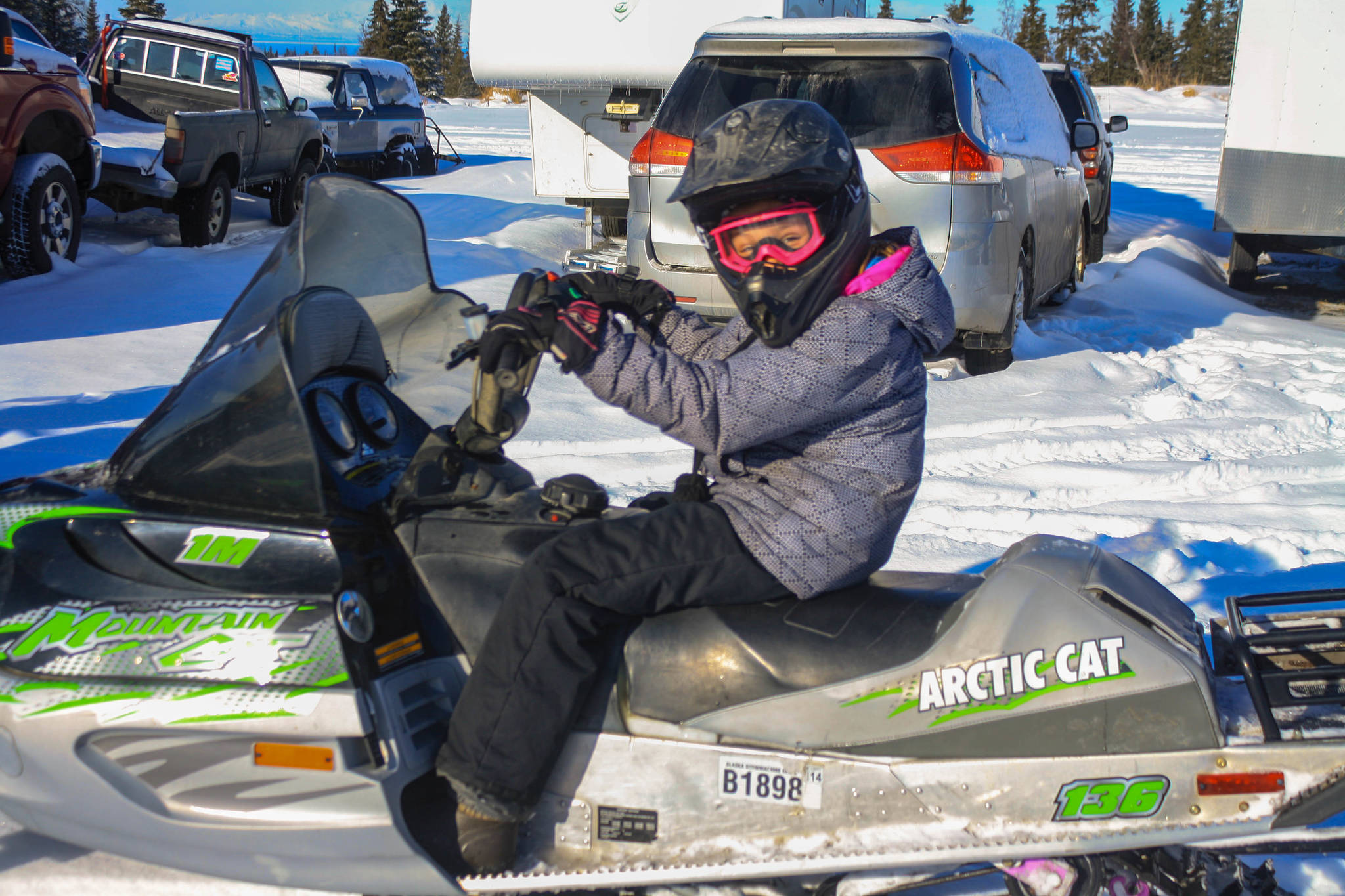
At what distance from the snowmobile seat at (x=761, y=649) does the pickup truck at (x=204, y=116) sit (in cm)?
849

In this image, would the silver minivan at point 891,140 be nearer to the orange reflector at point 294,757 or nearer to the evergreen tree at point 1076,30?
the orange reflector at point 294,757

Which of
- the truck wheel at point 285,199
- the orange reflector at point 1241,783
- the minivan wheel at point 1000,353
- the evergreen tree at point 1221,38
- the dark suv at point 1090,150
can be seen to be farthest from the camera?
the evergreen tree at point 1221,38

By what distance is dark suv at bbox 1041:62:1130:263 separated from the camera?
11.0 meters

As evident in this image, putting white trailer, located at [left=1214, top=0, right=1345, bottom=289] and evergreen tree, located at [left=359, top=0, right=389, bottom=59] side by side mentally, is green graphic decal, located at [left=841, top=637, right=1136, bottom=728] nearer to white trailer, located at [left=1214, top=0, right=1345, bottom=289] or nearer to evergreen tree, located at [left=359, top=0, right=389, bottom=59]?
white trailer, located at [left=1214, top=0, right=1345, bottom=289]

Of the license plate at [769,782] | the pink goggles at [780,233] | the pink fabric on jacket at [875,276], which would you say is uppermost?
the pink goggles at [780,233]

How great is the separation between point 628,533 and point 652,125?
437cm

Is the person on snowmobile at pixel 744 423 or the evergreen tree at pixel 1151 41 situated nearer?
the person on snowmobile at pixel 744 423

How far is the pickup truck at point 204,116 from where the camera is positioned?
926cm

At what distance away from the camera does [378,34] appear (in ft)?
168

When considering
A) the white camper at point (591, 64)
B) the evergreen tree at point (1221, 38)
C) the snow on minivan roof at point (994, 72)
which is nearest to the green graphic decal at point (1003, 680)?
the snow on minivan roof at point (994, 72)

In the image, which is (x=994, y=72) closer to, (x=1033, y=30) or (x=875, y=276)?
(x=875, y=276)

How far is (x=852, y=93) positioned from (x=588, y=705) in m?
4.47

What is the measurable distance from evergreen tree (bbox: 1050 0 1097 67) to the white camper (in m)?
55.9

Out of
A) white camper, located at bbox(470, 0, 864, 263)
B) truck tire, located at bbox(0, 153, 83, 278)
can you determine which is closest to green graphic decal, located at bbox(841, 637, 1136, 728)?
white camper, located at bbox(470, 0, 864, 263)
